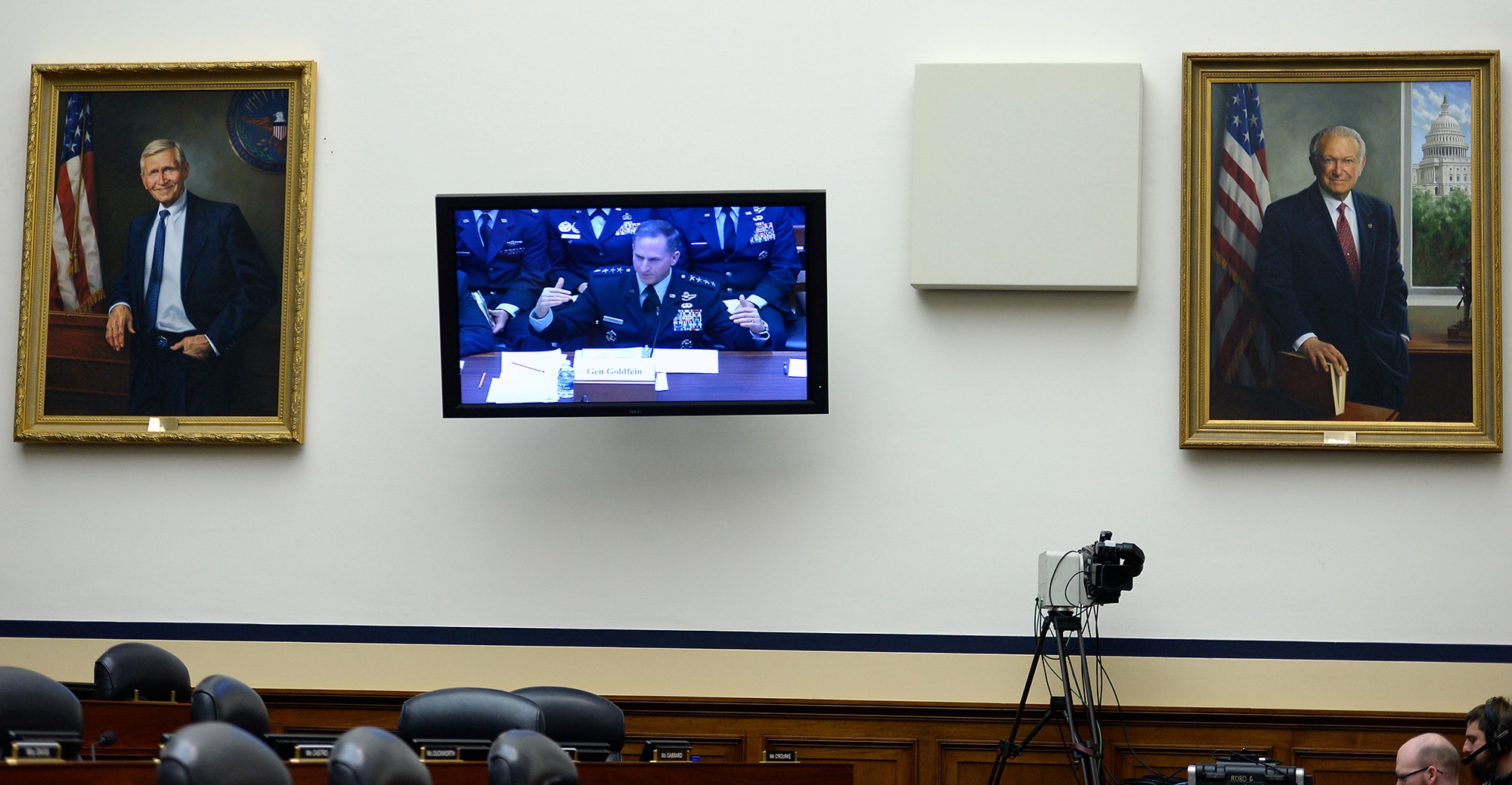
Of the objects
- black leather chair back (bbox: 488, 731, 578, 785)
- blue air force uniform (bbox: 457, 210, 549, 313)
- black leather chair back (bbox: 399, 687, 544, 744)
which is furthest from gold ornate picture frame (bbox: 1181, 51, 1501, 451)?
black leather chair back (bbox: 488, 731, 578, 785)

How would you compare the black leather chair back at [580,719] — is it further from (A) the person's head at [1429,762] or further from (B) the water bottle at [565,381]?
(A) the person's head at [1429,762]

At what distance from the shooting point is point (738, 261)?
14.4 feet

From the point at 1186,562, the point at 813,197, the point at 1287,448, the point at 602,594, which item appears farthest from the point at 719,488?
the point at 1287,448

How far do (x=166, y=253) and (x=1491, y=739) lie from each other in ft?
15.9

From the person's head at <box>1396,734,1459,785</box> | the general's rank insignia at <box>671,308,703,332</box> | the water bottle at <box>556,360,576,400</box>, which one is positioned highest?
the general's rank insignia at <box>671,308,703,332</box>

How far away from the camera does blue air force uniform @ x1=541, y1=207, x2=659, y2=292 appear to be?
14.5ft

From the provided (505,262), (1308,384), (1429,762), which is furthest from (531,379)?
(1429,762)

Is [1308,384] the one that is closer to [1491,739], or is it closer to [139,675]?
[1491,739]

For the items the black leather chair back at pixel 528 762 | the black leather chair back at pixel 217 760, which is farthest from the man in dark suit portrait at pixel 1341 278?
the black leather chair back at pixel 217 760

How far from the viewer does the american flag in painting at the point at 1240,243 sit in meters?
4.61

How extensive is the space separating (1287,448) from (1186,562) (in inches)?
20.9

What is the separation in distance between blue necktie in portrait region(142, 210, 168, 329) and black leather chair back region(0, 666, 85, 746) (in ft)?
6.80

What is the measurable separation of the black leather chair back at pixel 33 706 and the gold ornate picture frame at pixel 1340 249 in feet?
11.6

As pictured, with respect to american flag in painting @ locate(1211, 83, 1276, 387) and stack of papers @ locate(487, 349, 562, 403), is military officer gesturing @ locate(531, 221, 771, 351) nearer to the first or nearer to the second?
stack of papers @ locate(487, 349, 562, 403)
